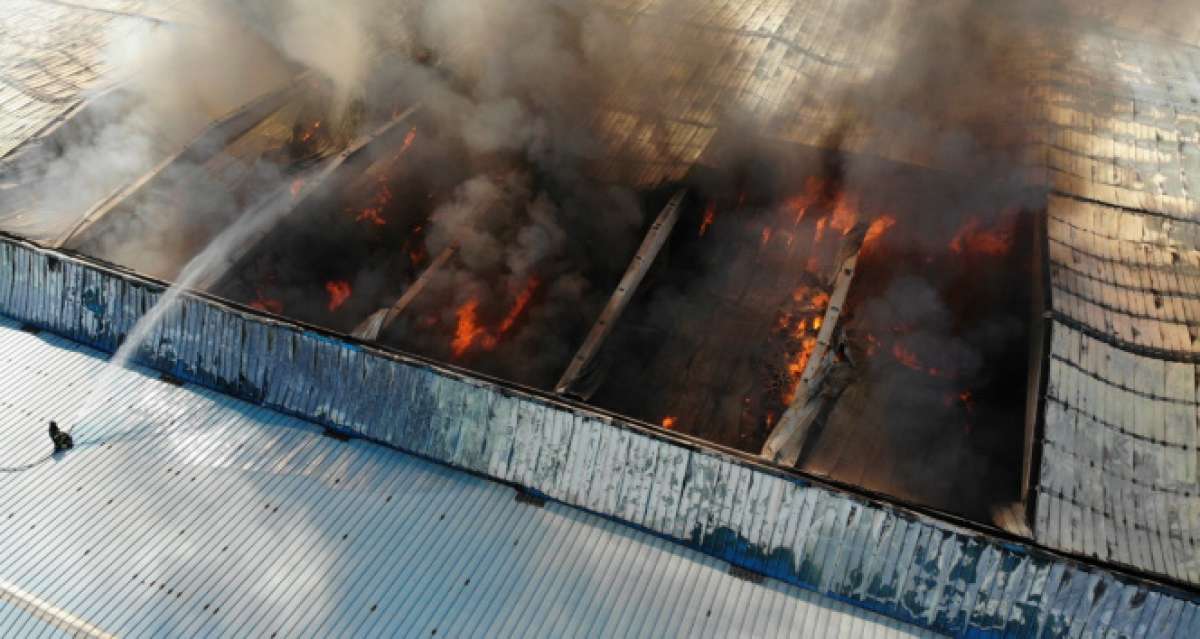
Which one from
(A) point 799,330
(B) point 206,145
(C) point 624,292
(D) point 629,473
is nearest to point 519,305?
(C) point 624,292

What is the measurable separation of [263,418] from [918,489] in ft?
35.0

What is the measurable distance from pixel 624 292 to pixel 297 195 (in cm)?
738

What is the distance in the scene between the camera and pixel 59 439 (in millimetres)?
12633

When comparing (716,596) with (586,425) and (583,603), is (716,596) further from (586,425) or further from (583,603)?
(586,425)

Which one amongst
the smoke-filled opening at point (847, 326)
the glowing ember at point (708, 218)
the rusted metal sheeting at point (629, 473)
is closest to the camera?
the rusted metal sheeting at point (629, 473)

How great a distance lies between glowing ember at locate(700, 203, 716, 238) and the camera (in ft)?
56.5

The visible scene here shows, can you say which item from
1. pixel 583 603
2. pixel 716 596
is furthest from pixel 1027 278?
pixel 583 603

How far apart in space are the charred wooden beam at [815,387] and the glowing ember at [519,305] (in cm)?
534

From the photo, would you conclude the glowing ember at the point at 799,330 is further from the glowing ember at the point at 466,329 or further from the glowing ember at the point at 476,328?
the glowing ember at the point at 466,329

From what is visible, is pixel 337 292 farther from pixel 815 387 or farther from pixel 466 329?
pixel 815 387

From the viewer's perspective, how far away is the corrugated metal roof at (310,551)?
35.0ft

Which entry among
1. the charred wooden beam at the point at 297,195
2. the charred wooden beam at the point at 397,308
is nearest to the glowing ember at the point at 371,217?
the charred wooden beam at the point at 297,195

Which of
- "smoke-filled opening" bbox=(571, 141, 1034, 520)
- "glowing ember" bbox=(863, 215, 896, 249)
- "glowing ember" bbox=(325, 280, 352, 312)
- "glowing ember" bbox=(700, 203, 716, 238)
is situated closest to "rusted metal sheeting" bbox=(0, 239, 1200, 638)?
"smoke-filled opening" bbox=(571, 141, 1034, 520)

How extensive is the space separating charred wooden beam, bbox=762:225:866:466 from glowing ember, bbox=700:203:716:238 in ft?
10.0
